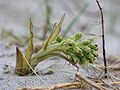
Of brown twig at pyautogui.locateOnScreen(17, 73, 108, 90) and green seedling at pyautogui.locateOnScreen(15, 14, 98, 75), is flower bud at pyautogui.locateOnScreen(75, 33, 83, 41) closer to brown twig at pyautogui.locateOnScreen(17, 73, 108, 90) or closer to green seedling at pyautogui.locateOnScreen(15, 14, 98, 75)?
green seedling at pyautogui.locateOnScreen(15, 14, 98, 75)

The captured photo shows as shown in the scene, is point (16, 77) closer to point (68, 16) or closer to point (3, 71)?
point (3, 71)

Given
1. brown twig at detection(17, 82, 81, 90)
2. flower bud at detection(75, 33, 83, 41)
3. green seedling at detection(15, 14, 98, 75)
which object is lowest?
brown twig at detection(17, 82, 81, 90)

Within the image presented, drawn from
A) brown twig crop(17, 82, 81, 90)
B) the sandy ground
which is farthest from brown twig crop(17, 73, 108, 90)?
the sandy ground

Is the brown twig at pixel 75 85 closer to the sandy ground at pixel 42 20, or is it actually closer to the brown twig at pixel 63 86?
the brown twig at pixel 63 86

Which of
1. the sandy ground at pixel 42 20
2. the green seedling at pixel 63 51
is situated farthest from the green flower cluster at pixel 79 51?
the sandy ground at pixel 42 20

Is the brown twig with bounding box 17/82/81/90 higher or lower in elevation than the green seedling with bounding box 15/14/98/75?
lower

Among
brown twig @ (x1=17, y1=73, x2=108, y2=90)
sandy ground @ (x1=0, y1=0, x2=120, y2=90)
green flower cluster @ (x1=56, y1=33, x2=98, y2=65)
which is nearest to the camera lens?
brown twig @ (x1=17, y1=73, x2=108, y2=90)

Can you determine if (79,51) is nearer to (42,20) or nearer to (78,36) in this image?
(78,36)

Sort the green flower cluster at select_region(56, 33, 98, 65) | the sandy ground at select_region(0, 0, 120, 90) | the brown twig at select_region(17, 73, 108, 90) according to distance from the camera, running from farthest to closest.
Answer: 1. the sandy ground at select_region(0, 0, 120, 90)
2. the green flower cluster at select_region(56, 33, 98, 65)
3. the brown twig at select_region(17, 73, 108, 90)
